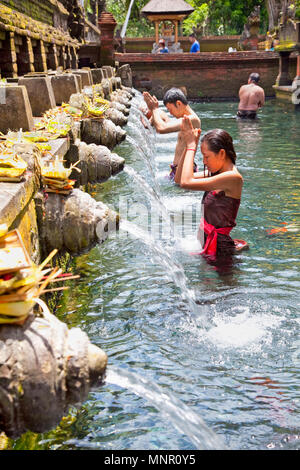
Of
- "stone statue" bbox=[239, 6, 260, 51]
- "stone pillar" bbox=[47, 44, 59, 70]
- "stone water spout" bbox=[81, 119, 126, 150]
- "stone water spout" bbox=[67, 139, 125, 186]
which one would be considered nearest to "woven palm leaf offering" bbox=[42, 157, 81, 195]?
"stone water spout" bbox=[67, 139, 125, 186]

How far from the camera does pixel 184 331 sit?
3.63 metres

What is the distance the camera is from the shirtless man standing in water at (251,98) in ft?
49.6

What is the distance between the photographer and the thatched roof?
32.5m

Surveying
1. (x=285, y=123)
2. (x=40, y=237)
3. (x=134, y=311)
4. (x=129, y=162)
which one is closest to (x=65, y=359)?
(x=40, y=237)

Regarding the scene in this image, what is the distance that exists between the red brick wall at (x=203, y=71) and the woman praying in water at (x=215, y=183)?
2043 centimetres

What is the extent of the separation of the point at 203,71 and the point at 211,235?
21.3m

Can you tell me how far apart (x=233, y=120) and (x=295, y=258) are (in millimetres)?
12128

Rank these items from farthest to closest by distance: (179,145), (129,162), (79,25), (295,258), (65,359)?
(79,25) < (129,162) < (179,145) < (295,258) < (65,359)

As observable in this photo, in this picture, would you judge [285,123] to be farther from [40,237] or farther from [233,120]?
[40,237]

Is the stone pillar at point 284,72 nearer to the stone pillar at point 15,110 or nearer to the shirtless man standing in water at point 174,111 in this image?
the shirtless man standing in water at point 174,111

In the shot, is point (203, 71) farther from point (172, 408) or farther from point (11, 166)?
point (172, 408)

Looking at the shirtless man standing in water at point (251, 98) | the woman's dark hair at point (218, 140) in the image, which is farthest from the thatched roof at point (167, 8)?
the woman's dark hair at point (218, 140)

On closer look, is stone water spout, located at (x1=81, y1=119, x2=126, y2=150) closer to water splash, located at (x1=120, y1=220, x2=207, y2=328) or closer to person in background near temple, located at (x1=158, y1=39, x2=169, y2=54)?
water splash, located at (x1=120, y1=220, x2=207, y2=328)

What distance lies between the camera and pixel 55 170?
10.7 feet
